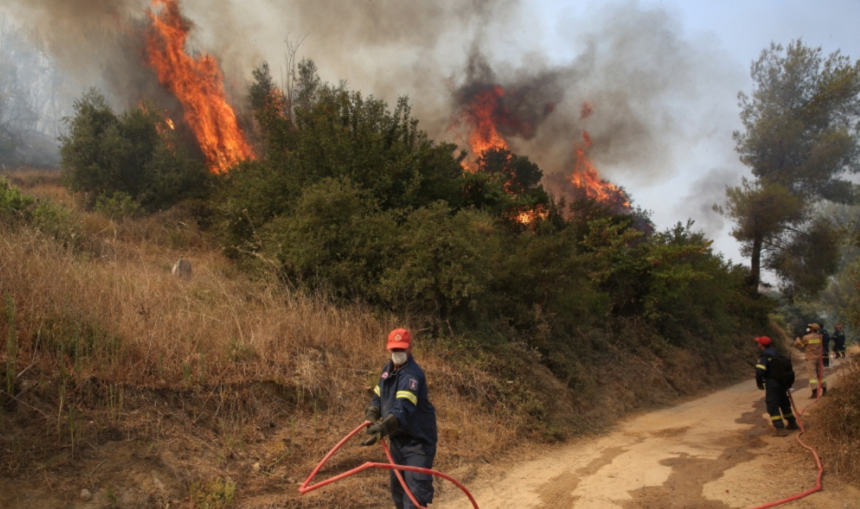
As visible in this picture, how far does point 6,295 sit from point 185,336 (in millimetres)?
2017

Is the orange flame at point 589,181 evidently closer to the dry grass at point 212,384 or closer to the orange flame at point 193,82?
the orange flame at point 193,82

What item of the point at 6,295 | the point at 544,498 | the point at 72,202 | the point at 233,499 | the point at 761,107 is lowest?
the point at 544,498

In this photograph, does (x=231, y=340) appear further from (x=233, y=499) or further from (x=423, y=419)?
(x=423, y=419)

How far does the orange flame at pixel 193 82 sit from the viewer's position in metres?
25.2

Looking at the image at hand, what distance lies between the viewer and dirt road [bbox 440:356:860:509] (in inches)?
265

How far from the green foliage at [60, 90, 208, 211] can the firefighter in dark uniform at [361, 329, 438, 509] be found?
16846 millimetres

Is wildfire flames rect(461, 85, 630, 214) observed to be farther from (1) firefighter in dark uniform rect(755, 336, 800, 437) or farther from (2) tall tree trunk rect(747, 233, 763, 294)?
(1) firefighter in dark uniform rect(755, 336, 800, 437)

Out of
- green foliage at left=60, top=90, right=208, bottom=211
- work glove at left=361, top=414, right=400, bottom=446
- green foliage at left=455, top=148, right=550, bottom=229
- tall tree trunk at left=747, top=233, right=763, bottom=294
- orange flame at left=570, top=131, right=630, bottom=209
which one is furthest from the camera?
orange flame at left=570, top=131, right=630, bottom=209

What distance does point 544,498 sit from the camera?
712cm

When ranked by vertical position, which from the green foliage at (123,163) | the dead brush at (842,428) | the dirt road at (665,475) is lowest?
the dirt road at (665,475)

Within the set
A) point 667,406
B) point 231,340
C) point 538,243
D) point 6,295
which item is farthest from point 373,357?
point 667,406

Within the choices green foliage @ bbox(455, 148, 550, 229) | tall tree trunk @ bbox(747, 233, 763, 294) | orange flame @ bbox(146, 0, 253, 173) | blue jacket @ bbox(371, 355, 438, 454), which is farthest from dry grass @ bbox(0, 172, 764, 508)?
tall tree trunk @ bbox(747, 233, 763, 294)

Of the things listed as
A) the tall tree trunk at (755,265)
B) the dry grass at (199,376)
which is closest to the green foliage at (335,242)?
the dry grass at (199,376)

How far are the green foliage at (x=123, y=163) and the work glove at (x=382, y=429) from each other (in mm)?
17322
